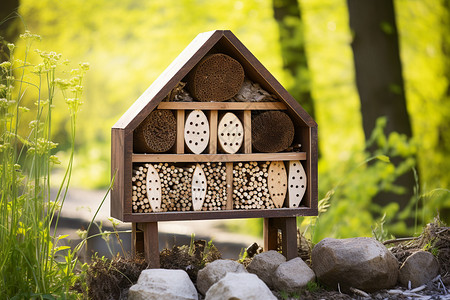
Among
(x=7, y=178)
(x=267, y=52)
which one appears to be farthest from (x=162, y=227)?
(x=7, y=178)

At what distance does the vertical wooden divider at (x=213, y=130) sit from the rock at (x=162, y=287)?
997 millimetres

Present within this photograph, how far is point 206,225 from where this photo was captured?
1160cm

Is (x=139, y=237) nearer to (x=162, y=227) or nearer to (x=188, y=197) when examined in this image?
(x=188, y=197)

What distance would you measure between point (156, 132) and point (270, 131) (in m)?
0.88

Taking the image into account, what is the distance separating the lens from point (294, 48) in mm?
8867

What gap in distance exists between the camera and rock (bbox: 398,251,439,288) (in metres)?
4.20

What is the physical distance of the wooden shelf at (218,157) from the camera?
4.14m

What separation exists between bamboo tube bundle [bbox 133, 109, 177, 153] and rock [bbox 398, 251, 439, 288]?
1.88 metres

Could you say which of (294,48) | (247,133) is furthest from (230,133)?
(294,48)

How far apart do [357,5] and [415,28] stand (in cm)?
347

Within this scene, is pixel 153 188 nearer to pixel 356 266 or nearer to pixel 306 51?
pixel 356 266

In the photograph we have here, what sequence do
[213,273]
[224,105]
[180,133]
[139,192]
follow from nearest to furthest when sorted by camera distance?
1. [213,273]
2. [139,192]
3. [180,133]
4. [224,105]

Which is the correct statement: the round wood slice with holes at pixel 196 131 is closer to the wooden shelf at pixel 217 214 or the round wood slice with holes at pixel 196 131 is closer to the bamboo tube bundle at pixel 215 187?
the bamboo tube bundle at pixel 215 187

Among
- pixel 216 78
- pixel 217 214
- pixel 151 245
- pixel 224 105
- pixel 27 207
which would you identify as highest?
pixel 216 78
